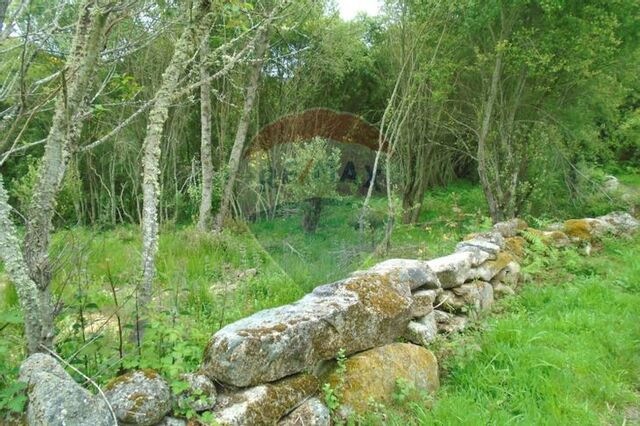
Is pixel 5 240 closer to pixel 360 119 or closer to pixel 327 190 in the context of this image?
pixel 327 190

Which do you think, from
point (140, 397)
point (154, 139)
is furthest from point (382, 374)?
point (154, 139)

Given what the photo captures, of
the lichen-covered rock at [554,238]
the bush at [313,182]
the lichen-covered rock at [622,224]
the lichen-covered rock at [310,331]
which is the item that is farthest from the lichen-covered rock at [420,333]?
the lichen-covered rock at [622,224]

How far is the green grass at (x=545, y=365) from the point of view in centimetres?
284

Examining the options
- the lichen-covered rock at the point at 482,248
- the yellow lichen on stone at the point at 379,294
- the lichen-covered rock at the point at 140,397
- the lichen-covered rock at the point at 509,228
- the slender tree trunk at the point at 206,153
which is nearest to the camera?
the lichen-covered rock at the point at 140,397

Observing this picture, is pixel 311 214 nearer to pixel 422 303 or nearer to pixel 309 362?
pixel 422 303

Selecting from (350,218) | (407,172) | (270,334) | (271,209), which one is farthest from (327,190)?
(270,334)

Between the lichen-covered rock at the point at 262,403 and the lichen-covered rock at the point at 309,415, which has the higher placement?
the lichen-covered rock at the point at 262,403

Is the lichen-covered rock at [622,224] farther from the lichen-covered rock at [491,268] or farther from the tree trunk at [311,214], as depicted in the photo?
the tree trunk at [311,214]

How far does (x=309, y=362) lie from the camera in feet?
8.85

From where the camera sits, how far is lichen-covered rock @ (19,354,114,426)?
70.1 inches

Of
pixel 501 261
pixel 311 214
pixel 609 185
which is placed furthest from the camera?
pixel 609 185

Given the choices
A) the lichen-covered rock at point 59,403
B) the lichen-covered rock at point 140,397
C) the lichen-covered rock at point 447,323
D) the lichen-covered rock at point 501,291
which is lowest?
the lichen-covered rock at point 501,291

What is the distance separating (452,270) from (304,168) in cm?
586

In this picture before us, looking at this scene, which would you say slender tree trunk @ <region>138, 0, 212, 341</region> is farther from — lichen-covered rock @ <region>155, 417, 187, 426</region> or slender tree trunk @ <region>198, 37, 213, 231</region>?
slender tree trunk @ <region>198, 37, 213, 231</region>
